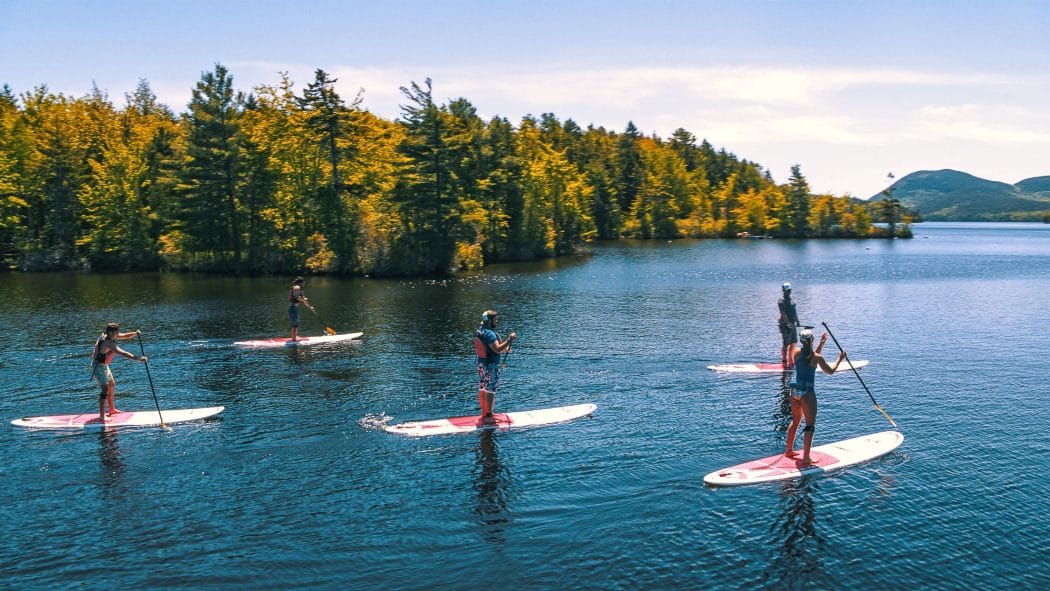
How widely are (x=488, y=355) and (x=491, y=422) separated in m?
2.05

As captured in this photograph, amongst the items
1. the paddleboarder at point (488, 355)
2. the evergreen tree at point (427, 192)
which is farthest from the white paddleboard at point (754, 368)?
the evergreen tree at point (427, 192)

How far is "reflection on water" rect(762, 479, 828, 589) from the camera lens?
1274cm

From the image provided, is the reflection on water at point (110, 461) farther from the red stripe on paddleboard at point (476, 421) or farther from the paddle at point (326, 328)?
the paddle at point (326, 328)

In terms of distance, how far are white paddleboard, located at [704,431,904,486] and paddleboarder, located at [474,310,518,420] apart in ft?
22.0

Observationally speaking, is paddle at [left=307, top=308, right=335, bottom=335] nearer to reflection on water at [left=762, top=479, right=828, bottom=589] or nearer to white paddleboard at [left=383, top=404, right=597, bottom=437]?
white paddleboard at [left=383, top=404, right=597, bottom=437]

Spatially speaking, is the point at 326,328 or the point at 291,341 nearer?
the point at 291,341

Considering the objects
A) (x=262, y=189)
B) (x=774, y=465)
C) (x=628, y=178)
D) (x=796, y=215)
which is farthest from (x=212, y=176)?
(x=796, y=215)

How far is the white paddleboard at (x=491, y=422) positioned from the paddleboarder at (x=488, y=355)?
1.20 ft

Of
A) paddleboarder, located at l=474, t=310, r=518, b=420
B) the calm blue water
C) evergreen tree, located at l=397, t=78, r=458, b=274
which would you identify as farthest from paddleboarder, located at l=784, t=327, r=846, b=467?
evergreen tree, located at l=397, t=78, r=458, b=274

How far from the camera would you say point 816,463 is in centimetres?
1744

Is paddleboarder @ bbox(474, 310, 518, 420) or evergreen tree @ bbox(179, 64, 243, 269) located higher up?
evergreen tree @ bbox(179, 64, 243, 269)

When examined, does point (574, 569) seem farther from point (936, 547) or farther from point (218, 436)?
point (218, 436)

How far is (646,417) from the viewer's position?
21.9 meters

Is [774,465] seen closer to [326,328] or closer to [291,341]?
[291,341]
